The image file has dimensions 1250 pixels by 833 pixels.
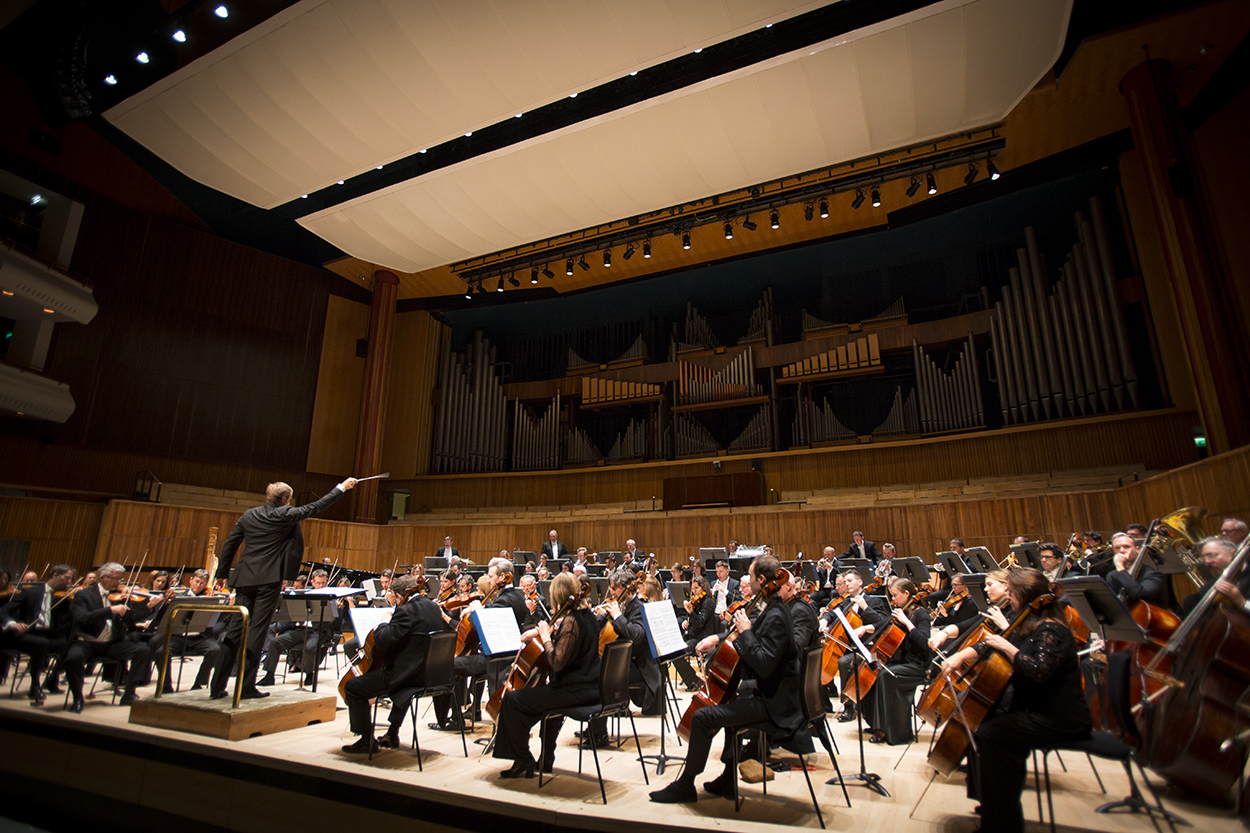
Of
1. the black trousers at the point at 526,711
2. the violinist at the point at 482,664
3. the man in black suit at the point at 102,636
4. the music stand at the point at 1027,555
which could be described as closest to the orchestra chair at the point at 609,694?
the black trousers at the point at 526,711

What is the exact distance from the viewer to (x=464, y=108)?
968cm

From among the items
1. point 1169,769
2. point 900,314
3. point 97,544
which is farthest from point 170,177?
point 1169,769

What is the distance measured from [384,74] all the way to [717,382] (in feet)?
26.8

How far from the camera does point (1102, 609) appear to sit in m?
3.44

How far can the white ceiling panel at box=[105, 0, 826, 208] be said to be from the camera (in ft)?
27.5

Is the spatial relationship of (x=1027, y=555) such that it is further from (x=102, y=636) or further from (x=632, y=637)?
(x=102, y=636)

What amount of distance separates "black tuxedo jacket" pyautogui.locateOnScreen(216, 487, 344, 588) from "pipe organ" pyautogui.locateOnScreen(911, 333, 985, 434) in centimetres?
1056

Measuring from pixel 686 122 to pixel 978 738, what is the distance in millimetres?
9034

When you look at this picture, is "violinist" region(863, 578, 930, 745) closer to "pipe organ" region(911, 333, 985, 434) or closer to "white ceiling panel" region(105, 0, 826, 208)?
"white ceiling panel" region(105, 0, 826, 208)

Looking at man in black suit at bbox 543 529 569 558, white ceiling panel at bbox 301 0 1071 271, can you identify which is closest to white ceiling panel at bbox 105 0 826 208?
white ceiling panel at bbox 301 0 1071 271

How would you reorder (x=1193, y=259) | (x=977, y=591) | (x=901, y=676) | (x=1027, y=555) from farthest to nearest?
(x=1193, y=259) < (x=1027, y=555) < (x=977, y=591) < (x=901, y=676)

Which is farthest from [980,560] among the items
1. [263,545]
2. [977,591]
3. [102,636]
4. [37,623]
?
[37,623]

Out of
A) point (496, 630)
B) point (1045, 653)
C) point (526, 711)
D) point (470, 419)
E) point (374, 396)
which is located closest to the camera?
point (1045, 653)

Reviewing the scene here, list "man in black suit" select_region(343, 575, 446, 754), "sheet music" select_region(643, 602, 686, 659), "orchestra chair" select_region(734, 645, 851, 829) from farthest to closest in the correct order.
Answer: "man in black suit" select_region(343, 575, 446, 754) → "sheet music" select_region(643, 602, 686, 659) → "orchestra chair" select_region(734, 645, 851, 829)
